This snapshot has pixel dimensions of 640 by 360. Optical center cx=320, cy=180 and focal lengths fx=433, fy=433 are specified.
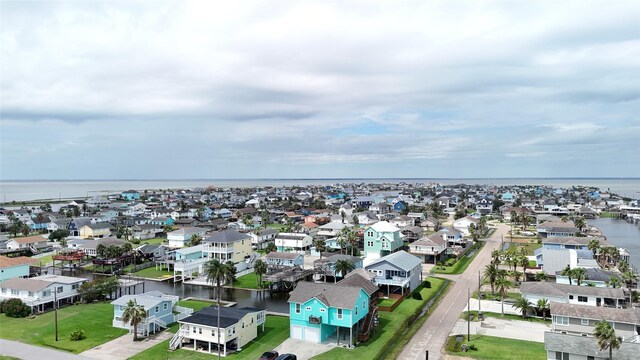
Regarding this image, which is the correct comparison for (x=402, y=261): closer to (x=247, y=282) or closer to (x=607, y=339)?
(x=247, y=282)

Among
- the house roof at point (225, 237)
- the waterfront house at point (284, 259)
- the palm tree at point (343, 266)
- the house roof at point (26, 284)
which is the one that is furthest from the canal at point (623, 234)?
the house roof at point (26, 284)

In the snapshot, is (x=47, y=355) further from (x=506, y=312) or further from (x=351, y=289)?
(x=506, y=312)

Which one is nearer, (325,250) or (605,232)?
(325,250)

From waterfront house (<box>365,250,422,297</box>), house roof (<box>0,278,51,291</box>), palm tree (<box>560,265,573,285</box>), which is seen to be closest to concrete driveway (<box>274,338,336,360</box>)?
waterfront house (<box>365,250,422,297</box>)

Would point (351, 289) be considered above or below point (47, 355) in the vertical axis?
above

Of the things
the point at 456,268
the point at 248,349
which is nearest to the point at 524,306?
the point at 456,268

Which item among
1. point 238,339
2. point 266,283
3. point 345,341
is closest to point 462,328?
point 345,341

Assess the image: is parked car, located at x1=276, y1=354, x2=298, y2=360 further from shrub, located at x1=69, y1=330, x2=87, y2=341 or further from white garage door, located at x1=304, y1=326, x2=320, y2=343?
shrub, located at x1=69, y1=330, x2=87, y2=341
